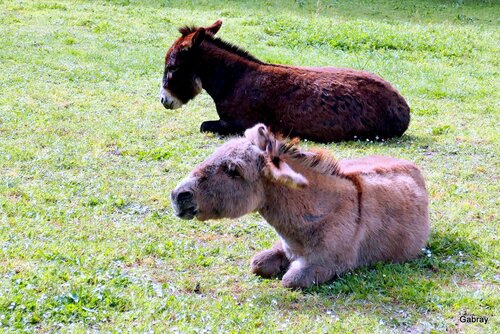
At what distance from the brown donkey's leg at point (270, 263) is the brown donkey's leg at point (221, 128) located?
4.53 m

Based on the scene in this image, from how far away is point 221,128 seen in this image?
1056 cm

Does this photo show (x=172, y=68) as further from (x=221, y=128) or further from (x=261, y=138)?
(x=261, y=138)

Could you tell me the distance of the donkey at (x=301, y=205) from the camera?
18.9 ft

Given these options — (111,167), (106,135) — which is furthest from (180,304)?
(106,135)

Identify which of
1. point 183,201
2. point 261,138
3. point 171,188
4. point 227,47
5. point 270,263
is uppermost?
point 261,138

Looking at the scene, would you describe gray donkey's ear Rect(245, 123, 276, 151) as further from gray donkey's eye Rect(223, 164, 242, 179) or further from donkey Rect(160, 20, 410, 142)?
donkey Rect(160, 20, 410, 142)

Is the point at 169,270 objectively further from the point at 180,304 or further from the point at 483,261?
the point at 483,261

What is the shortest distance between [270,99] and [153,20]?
9.07 metres

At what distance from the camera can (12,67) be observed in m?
13.8

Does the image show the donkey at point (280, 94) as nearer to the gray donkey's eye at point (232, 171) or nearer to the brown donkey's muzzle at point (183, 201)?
the gray donkey's eye at point (232, 171)

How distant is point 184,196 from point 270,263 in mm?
973

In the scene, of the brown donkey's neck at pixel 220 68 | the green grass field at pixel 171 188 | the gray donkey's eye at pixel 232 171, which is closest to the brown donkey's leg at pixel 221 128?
the green grass field at pixel 171 188

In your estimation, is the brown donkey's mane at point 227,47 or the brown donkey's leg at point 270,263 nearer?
the brown donkey's leg at point 270,263

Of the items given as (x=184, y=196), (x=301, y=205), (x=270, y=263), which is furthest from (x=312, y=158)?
(x=184, y=196)
